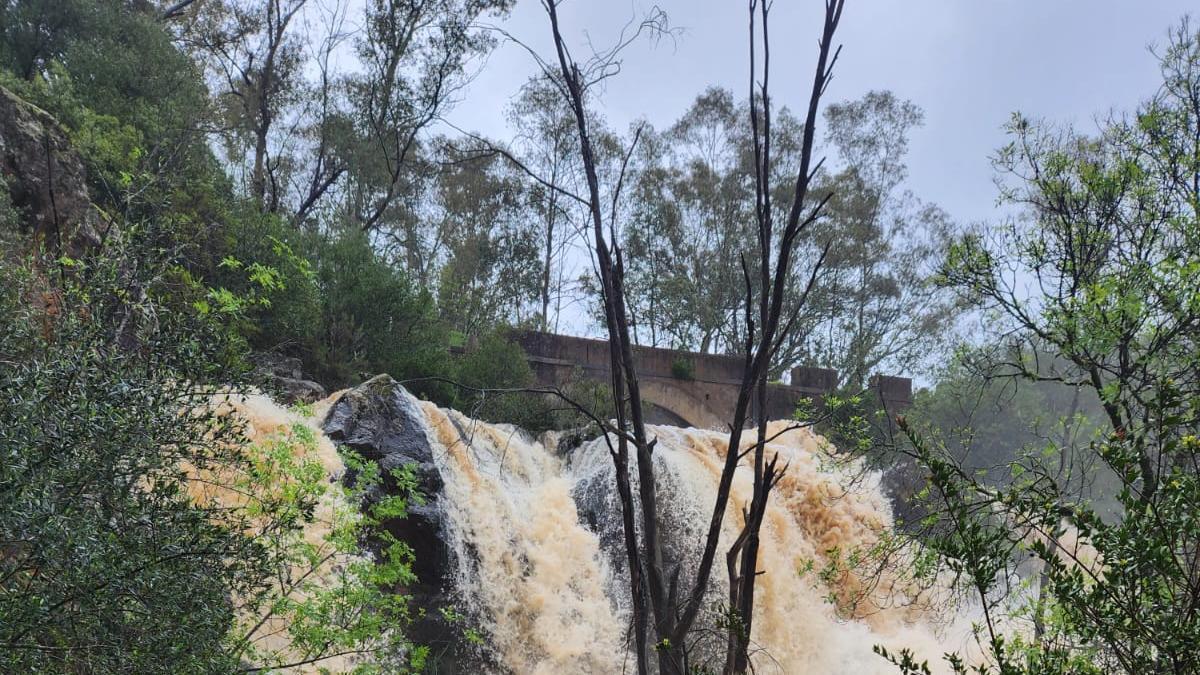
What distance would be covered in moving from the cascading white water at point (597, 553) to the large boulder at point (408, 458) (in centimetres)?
17

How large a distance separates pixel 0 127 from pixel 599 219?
8509 mm

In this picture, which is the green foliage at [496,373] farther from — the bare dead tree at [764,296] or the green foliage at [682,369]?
the bare dead tree at [764,296]

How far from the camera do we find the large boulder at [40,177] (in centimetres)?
792

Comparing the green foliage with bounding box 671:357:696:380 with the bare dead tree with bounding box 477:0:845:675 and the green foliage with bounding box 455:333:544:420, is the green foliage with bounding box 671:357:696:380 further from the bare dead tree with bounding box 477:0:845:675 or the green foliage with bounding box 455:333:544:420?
the bare dead tree with bounding box 477:0:845:675

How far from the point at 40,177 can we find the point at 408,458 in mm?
4312

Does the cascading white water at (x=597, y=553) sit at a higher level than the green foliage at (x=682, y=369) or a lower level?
lower

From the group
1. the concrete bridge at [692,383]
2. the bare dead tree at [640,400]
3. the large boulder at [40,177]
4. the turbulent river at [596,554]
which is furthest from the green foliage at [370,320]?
the bare dead tree at [640,400]

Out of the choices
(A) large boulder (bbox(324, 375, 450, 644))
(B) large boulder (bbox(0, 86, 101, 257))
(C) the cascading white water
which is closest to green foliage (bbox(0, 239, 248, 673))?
(C) the cascading white water

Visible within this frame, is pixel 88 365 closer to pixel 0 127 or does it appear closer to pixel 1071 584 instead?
pixel 1071 584

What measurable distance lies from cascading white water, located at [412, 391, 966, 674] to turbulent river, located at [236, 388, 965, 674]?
15 mm

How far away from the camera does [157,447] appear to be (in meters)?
2.69

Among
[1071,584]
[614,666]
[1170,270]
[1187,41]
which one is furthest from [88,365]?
[1187,41]

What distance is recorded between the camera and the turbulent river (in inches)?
300

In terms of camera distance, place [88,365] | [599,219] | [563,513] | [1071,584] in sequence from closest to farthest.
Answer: [1071,584]
[599,219]
[88,365]
[563,513]
